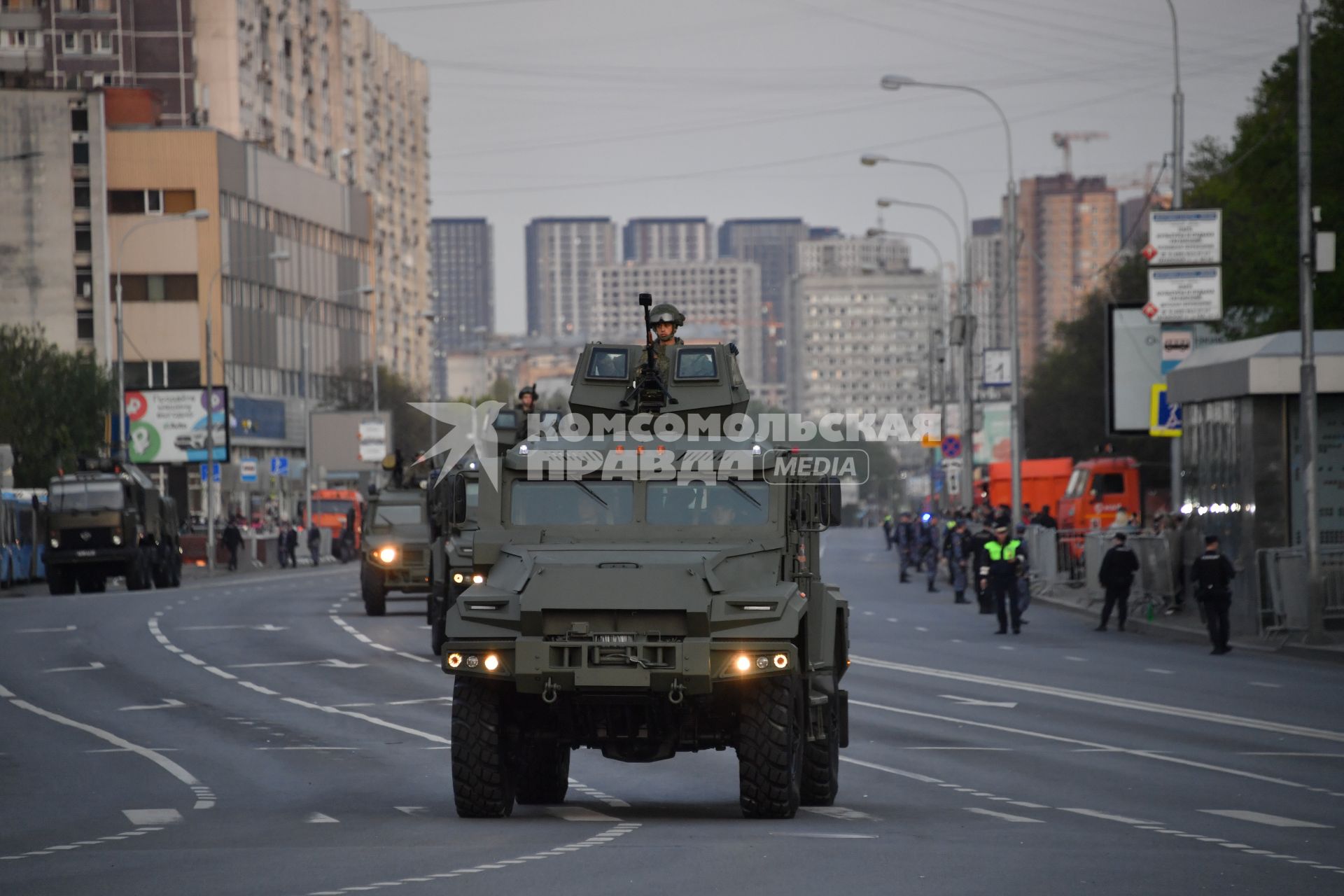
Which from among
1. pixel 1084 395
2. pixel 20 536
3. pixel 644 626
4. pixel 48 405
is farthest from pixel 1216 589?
pixel 48 405

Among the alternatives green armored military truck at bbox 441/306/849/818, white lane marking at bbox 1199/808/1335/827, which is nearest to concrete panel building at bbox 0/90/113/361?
green armored military truck at bbox 441/306/849/818

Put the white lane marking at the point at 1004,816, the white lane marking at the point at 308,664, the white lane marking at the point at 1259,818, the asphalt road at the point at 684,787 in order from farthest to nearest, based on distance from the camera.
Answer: the white lane marking at the point at 308,664 < the white lane marking at the point at 1004,816 < the white lane marking at the point at 1259,818 < the asphalt road at the point at 684,787

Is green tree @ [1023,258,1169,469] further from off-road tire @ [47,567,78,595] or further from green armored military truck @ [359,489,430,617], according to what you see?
green armored military truck @ [359,489,430,617]

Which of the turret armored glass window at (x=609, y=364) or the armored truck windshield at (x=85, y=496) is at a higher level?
the turret armored glass window at (x=609, y=364)

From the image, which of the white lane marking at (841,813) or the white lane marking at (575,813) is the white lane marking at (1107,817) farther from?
the white lane marking at (575,813)

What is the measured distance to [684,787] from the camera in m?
15.6

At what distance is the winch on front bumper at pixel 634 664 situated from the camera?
12.0m

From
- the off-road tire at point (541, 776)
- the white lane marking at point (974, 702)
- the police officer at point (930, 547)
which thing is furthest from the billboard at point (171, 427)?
the off-road tire at point (541, 776)

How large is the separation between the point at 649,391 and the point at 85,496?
1516 inches

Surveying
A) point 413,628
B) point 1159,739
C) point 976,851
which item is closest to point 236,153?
point 413,628

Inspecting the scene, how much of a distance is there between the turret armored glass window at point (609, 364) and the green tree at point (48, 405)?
2374 inches

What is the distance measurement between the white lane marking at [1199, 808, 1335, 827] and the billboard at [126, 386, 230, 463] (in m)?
61.8

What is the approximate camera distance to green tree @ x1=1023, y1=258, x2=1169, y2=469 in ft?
252

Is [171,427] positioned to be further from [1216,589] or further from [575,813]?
[575,813]
